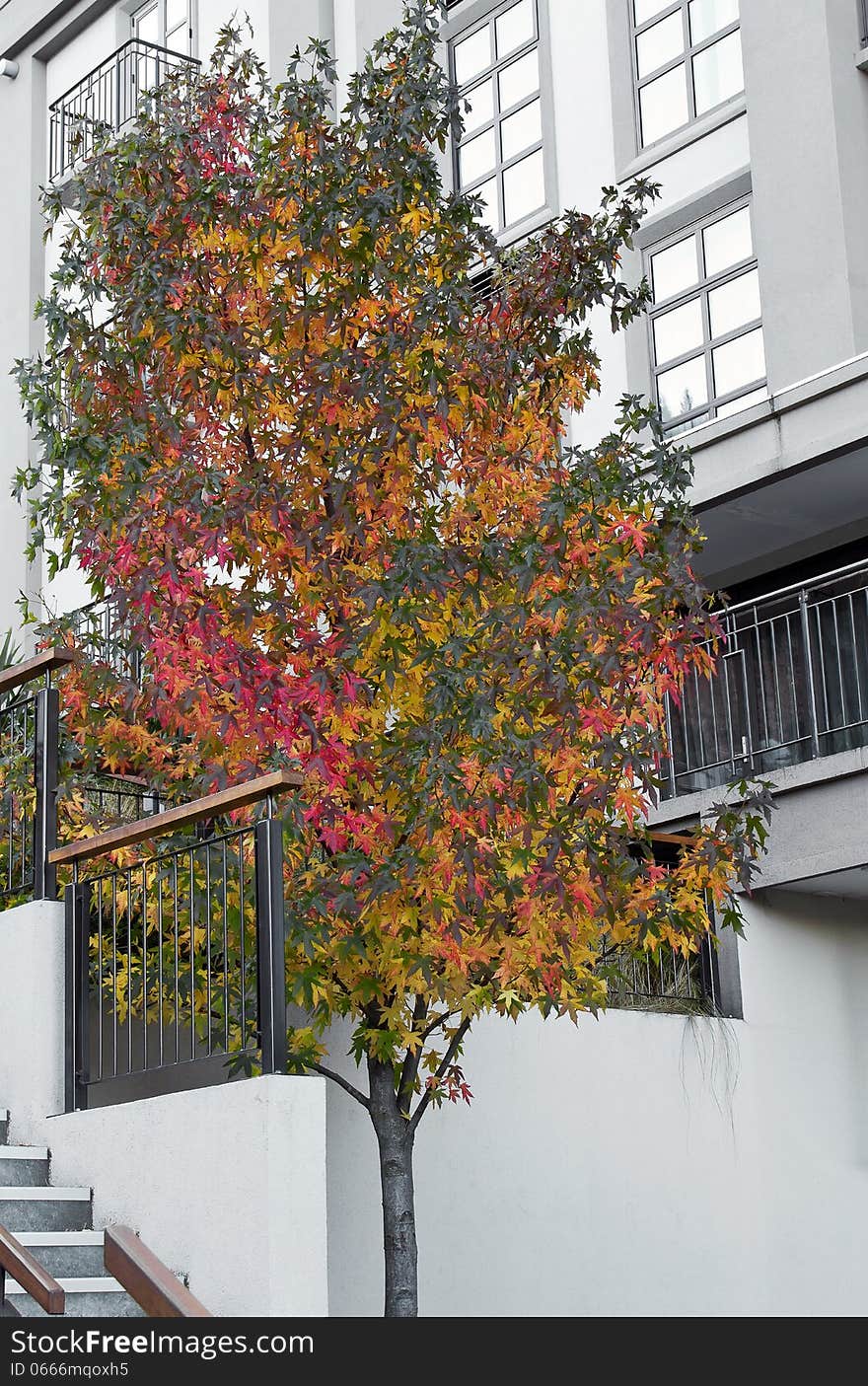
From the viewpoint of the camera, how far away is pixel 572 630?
8258 millimetres

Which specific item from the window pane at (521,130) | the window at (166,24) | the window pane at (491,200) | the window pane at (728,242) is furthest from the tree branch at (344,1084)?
the window at (166,24)

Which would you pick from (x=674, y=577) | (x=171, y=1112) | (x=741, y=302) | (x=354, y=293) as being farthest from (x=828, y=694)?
(x=171, y=1112)

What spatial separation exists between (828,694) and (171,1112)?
7.93 metres

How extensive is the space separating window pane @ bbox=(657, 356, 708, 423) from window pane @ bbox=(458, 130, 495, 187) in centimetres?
344

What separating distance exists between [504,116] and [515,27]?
0.96 m

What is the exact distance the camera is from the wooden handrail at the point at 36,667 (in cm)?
875

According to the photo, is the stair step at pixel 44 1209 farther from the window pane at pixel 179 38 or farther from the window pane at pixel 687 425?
the window pane at pixel 179 38

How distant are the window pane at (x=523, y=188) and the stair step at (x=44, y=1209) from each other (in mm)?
11404

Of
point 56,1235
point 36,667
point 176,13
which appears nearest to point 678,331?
point 36,667

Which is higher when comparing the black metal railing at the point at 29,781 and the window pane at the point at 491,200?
the window pane at the point at 491,200

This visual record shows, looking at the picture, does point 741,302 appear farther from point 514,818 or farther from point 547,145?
point 514,818

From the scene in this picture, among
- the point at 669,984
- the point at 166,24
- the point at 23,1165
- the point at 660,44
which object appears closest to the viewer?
the point at 23,1165

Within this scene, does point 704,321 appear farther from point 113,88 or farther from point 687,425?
point 113,88

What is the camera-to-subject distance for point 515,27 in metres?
17.0
